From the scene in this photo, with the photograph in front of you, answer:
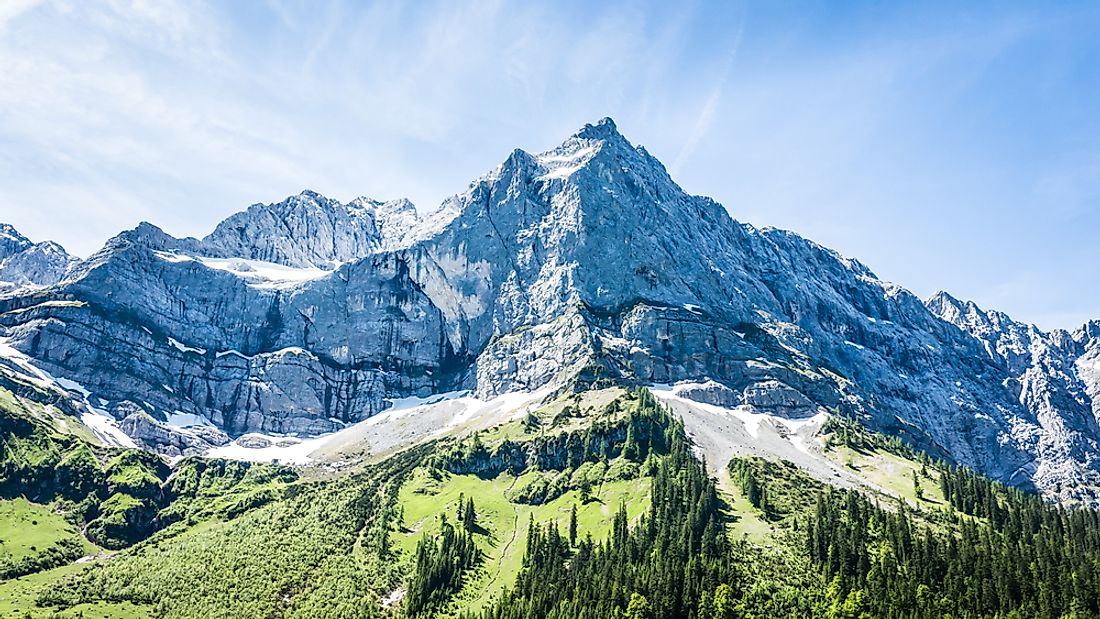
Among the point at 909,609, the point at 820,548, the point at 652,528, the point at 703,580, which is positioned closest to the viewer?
the point at 909,609

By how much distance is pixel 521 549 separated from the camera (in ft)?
655

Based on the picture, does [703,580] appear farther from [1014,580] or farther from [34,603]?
[34,603]

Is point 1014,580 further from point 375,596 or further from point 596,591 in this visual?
point 375,596

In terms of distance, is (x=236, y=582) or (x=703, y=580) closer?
(x=703, y=580)

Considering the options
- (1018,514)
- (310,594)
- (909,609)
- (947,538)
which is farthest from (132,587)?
(1018,514)

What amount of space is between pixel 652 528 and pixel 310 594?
270 feet

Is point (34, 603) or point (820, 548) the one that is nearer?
point (820, 548)

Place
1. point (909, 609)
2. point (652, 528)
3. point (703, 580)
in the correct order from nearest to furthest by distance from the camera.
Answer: point (909, 609), point (703, 580), point (652, 528)

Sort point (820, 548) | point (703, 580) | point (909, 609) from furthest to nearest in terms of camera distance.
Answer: point (820, 548)
point (703, 580)
point (909, 609)

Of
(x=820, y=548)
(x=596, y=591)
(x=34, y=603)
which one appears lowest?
(x=34, y=603)

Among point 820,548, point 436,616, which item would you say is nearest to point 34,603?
point 436,616

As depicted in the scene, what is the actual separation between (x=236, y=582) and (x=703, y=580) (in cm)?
11507

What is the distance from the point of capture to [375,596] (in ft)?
591

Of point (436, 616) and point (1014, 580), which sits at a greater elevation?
point (1014, 580)
